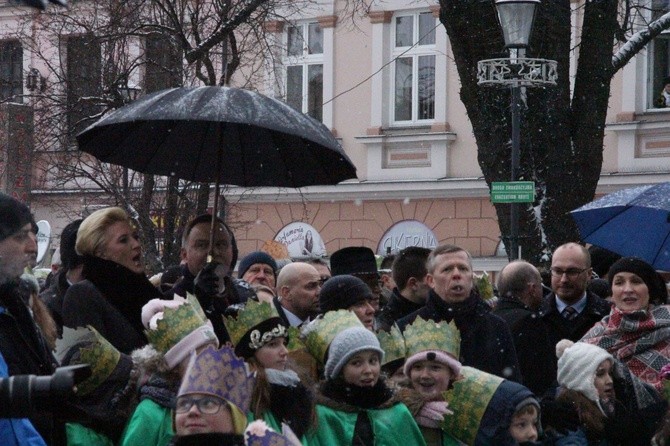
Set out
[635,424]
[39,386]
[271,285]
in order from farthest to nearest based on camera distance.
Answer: [271,285] < [635,424] < [39,386]

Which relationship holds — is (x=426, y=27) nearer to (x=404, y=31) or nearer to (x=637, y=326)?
(x=404, y=31)

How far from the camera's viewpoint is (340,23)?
88.4 ft

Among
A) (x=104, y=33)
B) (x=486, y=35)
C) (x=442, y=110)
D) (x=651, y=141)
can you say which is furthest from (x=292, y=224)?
(x=486, y=35)

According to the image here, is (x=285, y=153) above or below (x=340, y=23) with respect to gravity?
below

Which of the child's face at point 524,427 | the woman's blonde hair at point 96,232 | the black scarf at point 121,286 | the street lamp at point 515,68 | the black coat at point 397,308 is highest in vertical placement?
the street lamp at point 515,68

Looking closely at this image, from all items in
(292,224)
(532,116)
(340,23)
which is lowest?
(292,224)

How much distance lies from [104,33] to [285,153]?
10816mm

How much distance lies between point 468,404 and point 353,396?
0.51 meters

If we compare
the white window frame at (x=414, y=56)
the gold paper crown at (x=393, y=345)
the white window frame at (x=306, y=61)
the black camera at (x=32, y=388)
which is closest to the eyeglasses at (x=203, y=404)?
the black camera at (x=32, y=388)

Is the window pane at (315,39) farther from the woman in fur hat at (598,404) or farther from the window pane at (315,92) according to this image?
the woman in fur hat at (598,404)

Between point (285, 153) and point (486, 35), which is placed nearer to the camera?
point (285, 153)

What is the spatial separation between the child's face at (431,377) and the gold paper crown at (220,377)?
1.65 meters

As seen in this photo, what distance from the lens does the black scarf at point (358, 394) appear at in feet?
20.1

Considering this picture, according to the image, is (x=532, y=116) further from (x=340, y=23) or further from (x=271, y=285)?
(x=340, y=23)
